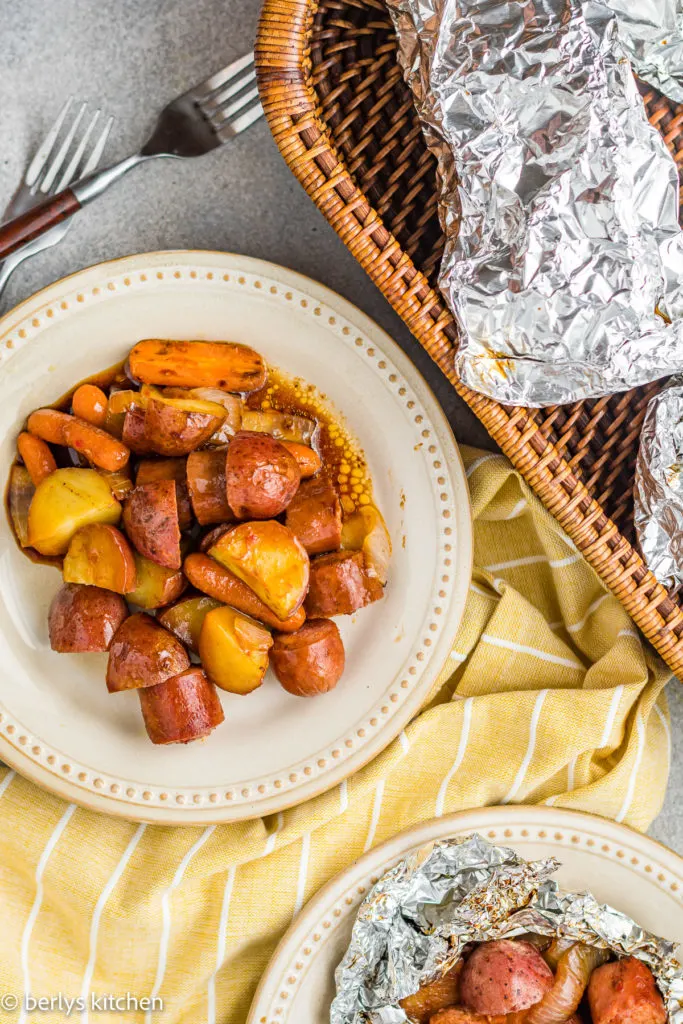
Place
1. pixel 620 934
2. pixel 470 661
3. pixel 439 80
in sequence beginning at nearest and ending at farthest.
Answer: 1. pixel 439 80
2. pixel 620 934
3. pixel 470 661

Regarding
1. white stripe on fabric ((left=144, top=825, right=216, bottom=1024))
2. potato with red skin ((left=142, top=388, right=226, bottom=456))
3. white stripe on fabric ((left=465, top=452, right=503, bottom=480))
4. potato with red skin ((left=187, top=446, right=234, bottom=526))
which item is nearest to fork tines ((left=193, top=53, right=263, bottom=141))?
potato with red skin ((left=142, top=388, right=226, bottom=456))

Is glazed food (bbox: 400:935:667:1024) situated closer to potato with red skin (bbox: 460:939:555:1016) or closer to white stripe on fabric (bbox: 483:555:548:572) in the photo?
potato with red skin (bbox: 460:939:555:1016)

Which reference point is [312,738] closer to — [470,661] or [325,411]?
[470,661]

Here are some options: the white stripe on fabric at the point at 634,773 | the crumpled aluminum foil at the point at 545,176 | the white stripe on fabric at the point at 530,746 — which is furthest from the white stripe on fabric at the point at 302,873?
the crumpled aluminum foil at the point at 545,176

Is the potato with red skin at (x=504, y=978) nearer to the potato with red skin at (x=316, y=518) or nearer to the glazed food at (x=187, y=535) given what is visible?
the glazed food at (x=187, y=535)

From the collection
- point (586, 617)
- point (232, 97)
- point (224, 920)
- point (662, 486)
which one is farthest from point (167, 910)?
point (232, 97)

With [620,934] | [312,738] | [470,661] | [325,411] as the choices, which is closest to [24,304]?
[325,411]

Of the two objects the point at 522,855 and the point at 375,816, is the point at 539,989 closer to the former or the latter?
the point at 522,855
